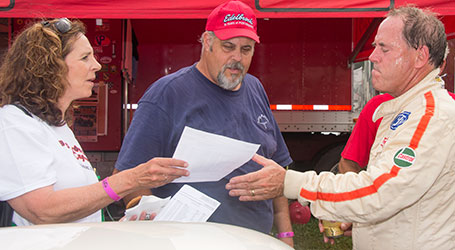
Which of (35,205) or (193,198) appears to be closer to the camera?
(35,205)

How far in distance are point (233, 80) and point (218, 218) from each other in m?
0.67

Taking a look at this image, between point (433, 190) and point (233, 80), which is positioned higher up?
point (233, 80)

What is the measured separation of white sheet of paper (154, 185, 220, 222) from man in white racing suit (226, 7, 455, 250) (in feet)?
0.41

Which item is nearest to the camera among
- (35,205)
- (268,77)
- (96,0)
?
(35,205)

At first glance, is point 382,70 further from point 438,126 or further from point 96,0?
point 96,0

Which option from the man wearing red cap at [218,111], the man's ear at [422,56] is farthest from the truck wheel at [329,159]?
the man's ear at [422,56]

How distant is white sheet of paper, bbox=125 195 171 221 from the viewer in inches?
67.9

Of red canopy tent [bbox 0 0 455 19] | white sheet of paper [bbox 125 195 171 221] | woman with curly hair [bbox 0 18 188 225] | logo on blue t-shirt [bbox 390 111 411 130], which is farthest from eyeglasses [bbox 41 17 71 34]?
red canopy tent [bbox 0 0 455 19]

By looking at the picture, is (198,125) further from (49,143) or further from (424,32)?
(424,32)

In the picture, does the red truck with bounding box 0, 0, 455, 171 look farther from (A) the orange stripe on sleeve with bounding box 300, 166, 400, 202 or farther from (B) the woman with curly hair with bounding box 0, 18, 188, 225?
(A) the orange stripe on sleeve with bounding box 300, 166, 400, 202

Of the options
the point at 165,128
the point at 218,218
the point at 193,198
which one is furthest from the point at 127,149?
the point at 218,218

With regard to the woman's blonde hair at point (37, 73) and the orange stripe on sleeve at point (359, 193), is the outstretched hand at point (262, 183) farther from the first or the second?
the woman's blonde hair at point (37, 73)

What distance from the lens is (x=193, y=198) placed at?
1.90 m

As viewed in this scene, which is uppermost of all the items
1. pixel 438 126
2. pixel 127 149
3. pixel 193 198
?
pixel 438 126
